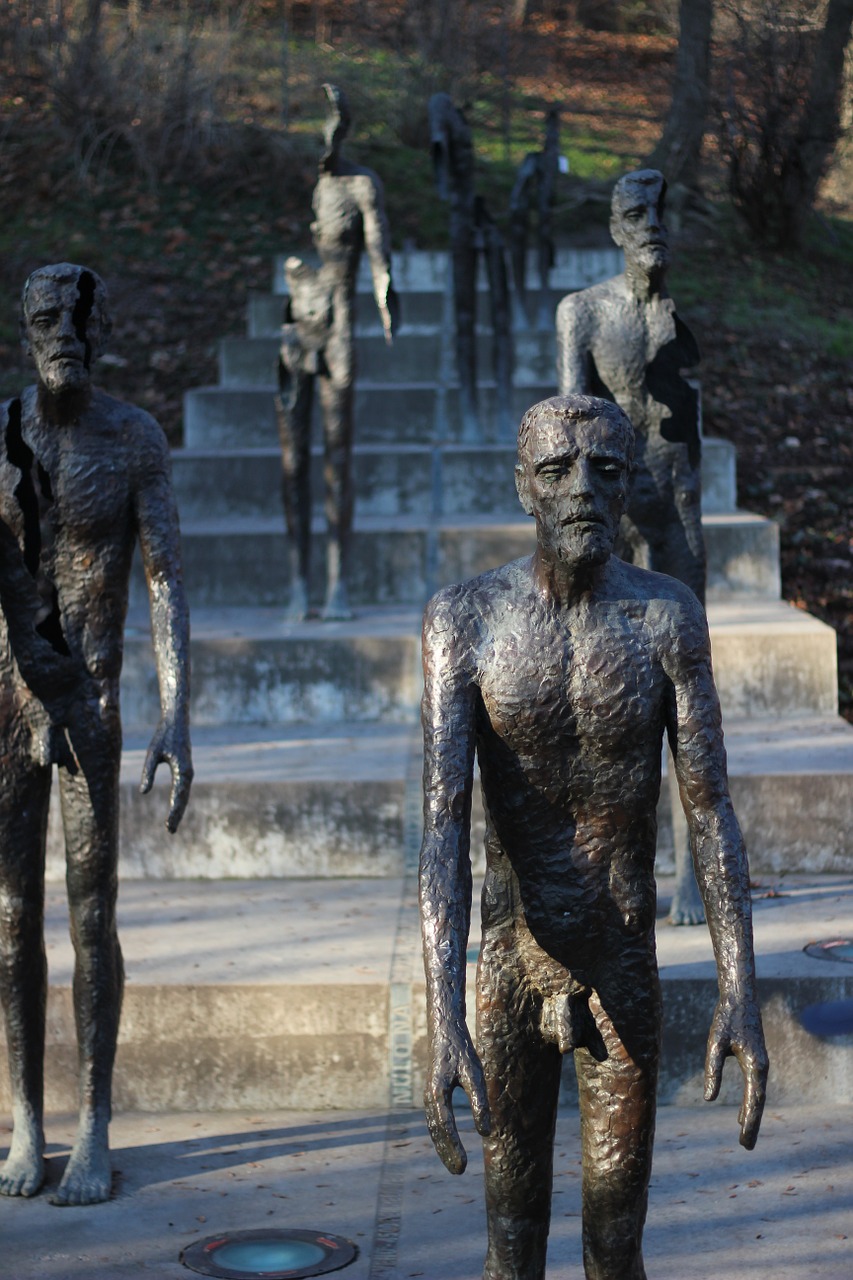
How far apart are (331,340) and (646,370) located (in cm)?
345

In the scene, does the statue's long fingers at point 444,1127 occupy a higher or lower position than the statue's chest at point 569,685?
lower

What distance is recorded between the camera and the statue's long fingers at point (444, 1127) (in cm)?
248

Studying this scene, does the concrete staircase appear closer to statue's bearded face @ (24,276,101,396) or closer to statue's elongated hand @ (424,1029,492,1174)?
statue's bearded face @ (24,276,101,396)

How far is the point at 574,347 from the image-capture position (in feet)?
17.3

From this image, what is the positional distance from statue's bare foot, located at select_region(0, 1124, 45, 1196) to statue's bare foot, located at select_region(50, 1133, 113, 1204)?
7 cm

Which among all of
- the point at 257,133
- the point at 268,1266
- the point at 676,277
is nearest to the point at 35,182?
the point at 257,133

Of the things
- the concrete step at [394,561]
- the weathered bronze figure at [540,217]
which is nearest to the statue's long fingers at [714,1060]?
the concrete step at [394,561]

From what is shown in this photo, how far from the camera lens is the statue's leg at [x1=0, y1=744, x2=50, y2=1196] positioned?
4.26m

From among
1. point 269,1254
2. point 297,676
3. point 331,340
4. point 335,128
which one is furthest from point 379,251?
point 269,1254

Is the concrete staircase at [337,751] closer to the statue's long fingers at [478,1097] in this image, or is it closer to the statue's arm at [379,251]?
the statue's arm at [379,251]

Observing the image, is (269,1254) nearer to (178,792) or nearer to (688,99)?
(178,792)

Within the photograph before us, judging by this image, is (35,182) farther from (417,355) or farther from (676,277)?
(676,277)

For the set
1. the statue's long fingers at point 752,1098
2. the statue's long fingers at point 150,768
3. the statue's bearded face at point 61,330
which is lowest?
the statue's long fingers at point 150,768

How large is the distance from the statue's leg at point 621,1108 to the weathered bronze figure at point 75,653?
1.50 metres
